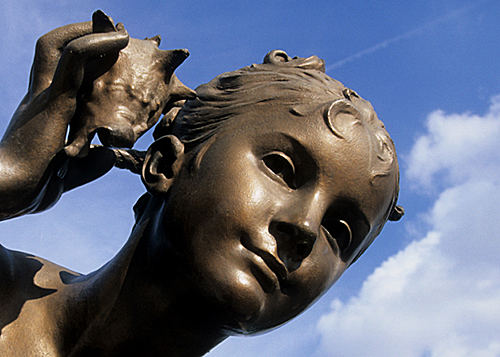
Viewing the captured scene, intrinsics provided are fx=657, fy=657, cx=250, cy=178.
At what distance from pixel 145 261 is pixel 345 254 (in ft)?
3.15

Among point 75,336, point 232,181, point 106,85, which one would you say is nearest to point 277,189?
point 232,181

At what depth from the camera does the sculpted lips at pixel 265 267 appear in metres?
2.78

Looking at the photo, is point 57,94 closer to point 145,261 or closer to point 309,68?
point 145,261

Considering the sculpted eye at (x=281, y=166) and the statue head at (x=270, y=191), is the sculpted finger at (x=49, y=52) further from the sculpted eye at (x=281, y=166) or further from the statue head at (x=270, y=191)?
the sculpted eye at (x=281, y=166)

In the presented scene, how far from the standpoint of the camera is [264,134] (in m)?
3.01

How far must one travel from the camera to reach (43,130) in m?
2.89

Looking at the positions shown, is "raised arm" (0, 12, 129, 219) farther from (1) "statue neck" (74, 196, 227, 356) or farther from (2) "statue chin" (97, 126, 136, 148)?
(1) "statue neck" (74, 196, 227, 356)

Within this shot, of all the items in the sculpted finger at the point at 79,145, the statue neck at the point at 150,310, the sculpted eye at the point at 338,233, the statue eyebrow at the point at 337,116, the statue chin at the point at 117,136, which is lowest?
the statue neck at the point at 150,310

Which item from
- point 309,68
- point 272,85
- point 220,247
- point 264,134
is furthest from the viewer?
point 309,68

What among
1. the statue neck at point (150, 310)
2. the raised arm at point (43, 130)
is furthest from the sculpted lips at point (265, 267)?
the raised arm at point (43, 130)

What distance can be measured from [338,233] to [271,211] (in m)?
0.43

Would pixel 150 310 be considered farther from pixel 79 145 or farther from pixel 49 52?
pixel 49 52

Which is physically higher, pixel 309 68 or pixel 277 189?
pixel 309 68

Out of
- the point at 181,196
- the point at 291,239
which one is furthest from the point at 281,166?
the point at 181,196
